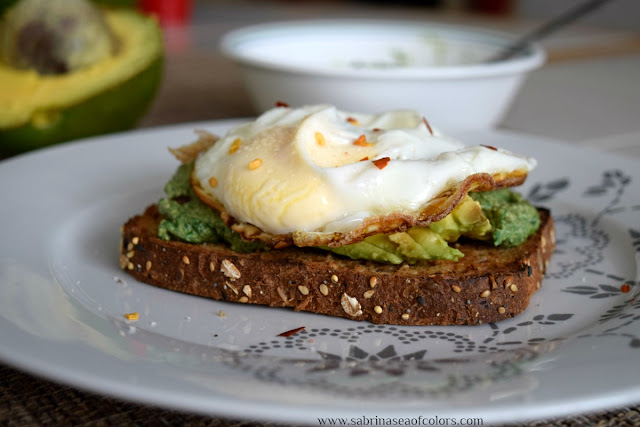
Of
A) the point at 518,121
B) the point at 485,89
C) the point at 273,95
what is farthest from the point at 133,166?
the point at 518,121

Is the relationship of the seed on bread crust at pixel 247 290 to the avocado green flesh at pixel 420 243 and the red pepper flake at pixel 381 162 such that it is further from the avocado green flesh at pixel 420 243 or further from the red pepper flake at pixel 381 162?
the red pepper flake at pixel 381 162

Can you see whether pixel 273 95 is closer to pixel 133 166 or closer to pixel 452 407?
pixel 133 166

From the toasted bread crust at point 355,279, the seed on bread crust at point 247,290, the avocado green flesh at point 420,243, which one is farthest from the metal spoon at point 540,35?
the seed on bread crust at point 247,290

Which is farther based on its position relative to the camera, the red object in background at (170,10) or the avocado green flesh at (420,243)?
the red object in background at (170,10)

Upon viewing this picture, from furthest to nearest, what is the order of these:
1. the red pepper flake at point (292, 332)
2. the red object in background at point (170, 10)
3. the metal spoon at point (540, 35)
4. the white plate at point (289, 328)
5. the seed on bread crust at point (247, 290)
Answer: the red object in background at point (170, 10) < the metal spoon at point (540, 35) < the seed on bread crust at point (247, 290) < the red pepper flake at point (292, 332) < the white plate at point (289, 328)

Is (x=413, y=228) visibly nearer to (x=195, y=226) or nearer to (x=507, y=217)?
(x=507, y=217)

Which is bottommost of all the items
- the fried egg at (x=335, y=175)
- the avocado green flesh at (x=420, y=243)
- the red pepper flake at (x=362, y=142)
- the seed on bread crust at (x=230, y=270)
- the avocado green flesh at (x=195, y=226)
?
the seed on bread crust at (x=230, y=270)
